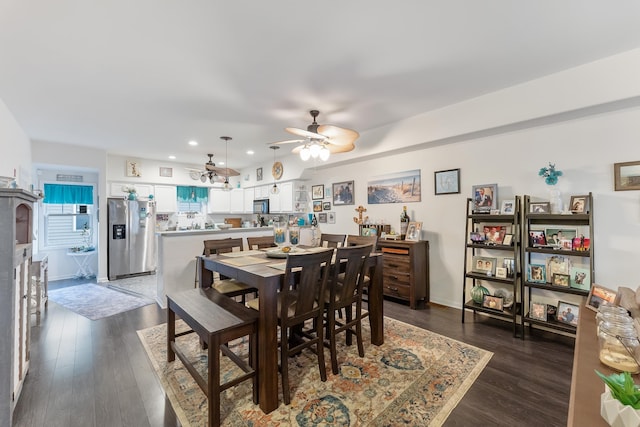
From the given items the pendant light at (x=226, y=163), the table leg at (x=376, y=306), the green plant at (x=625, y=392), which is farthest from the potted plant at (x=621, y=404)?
the pendant light at (x=226, y=163)

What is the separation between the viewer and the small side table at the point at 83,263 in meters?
5.90

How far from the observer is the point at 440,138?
3.66m

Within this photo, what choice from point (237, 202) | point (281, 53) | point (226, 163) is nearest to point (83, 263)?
point (237, 202)

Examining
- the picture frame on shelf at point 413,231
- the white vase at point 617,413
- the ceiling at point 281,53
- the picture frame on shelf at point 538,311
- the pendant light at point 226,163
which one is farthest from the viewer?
the pendant light at point 226,163

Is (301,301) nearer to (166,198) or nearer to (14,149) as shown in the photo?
(14,149)

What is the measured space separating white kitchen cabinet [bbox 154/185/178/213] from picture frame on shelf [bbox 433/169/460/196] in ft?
20.5

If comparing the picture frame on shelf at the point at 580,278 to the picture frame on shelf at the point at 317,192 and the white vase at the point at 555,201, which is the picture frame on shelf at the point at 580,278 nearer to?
the white vase at the point at 555,201

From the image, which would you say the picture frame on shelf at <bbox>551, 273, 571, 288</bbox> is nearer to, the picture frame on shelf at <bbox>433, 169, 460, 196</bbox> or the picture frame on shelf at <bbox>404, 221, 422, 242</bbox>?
the picture frame on shelf at <bbox>433, 169, 460, 196</bbox>

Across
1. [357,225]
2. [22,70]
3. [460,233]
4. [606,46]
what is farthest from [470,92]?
[22,70]

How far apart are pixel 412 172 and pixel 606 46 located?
2.34m

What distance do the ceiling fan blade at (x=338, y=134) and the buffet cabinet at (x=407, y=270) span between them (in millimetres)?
1669

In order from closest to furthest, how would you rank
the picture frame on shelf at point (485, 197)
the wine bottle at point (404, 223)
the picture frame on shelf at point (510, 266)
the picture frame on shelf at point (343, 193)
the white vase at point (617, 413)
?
1. the white vase at point (617, 413)
2. the picture frame on shelf at point (510, 266)
3. the picture frame on shelf at point (485, 197)
4. the wine bottle at point (404, 223)
5. the picture frame on shelf at point (343, 193)

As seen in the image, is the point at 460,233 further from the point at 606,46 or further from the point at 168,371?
the point at 168,371

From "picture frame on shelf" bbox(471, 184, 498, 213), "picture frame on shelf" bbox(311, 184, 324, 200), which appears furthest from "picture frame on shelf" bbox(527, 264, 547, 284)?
"picture frame on shelf" bbox(311, 184, 324, 200)
